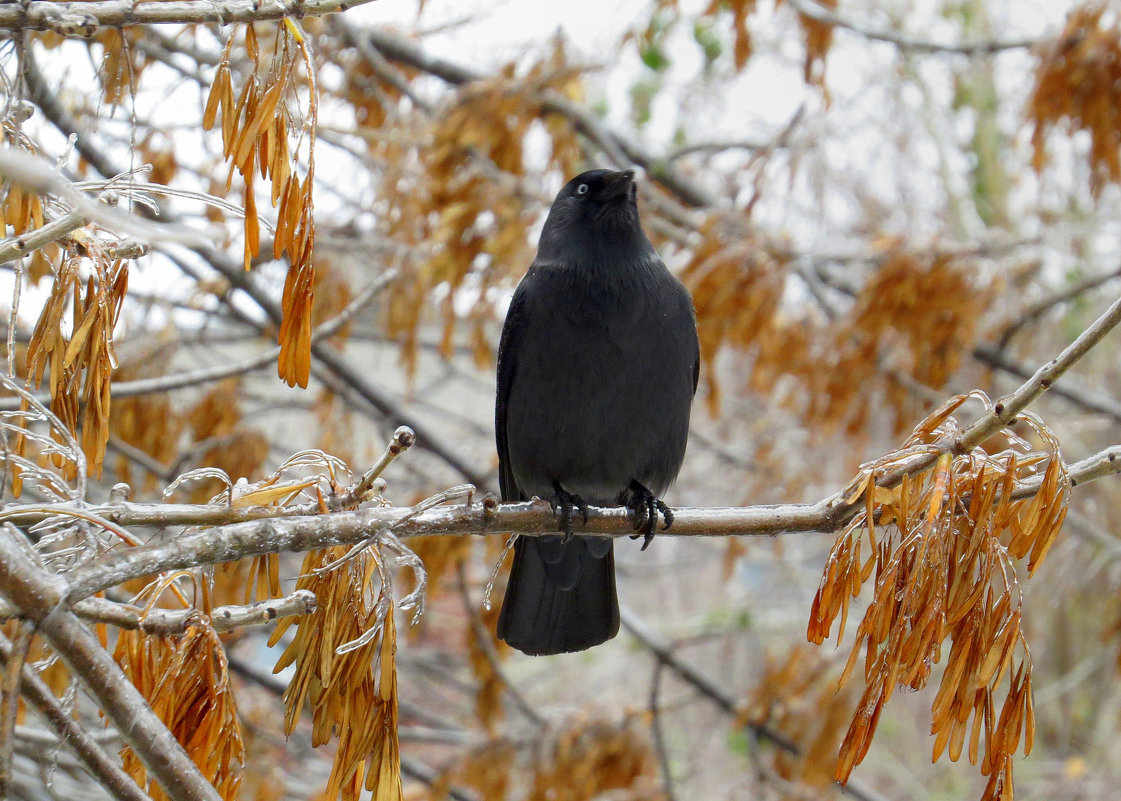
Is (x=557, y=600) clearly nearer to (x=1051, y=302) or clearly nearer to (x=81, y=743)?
(x=81, y=743)

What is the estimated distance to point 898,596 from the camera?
185 cm

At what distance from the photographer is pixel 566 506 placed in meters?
2.97

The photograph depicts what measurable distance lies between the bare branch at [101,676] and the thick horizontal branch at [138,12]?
854 millimetres

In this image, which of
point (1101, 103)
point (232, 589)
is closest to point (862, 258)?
point (1101, 103)

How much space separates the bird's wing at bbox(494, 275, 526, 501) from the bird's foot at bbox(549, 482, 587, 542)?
0.41 m

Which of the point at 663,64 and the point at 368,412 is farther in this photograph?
the point at 663,64

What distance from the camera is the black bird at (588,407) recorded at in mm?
3289

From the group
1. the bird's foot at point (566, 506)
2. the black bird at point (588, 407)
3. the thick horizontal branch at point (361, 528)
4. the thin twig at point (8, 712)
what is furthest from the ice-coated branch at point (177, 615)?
the black bird at point (588, 407)

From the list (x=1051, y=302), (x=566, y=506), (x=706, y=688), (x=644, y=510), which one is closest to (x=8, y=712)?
(x=566, y=506)

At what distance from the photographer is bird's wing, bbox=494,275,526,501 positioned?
355cm

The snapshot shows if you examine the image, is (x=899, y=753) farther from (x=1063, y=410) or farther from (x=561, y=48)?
(x=561, y=48)

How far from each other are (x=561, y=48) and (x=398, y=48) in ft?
3.67

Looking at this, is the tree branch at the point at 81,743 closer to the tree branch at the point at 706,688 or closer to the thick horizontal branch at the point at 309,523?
the thick horizontal branch at the point at 309,523

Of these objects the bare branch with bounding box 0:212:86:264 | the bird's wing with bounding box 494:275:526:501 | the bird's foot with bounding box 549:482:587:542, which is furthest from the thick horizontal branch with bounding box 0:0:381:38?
the bird's wing with bounding box 494:275:526:501
